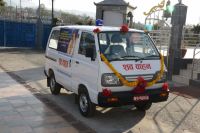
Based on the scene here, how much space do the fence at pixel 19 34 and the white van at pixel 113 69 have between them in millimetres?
15515

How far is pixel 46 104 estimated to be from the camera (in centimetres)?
849

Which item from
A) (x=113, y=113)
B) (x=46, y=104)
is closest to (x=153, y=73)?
(x=113, y=113)

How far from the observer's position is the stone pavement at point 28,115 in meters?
6.53

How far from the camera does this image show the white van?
6781 millimetres

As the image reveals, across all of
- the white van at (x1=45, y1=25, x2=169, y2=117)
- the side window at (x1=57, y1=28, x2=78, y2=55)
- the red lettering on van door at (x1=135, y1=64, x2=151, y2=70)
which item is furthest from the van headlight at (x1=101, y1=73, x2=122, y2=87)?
the side window at (x1=57, y1=28, x2=78, y2=55)

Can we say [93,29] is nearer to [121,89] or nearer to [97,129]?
[121,89]

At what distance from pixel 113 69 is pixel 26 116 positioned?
2250 millimetres

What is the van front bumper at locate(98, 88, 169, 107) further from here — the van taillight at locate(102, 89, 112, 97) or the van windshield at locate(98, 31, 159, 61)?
the van windshield at locate(98, 31, 159, 61)

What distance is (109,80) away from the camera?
22.2 ft

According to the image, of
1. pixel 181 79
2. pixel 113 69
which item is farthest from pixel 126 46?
pixel 181 79

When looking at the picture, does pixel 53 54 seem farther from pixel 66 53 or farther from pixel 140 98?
pixel 140 98

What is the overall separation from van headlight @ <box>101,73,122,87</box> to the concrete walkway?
1.12 m

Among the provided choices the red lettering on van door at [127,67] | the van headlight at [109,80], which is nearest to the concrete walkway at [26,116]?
the van headlight at [109,80]

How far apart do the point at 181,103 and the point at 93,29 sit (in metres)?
3.30
